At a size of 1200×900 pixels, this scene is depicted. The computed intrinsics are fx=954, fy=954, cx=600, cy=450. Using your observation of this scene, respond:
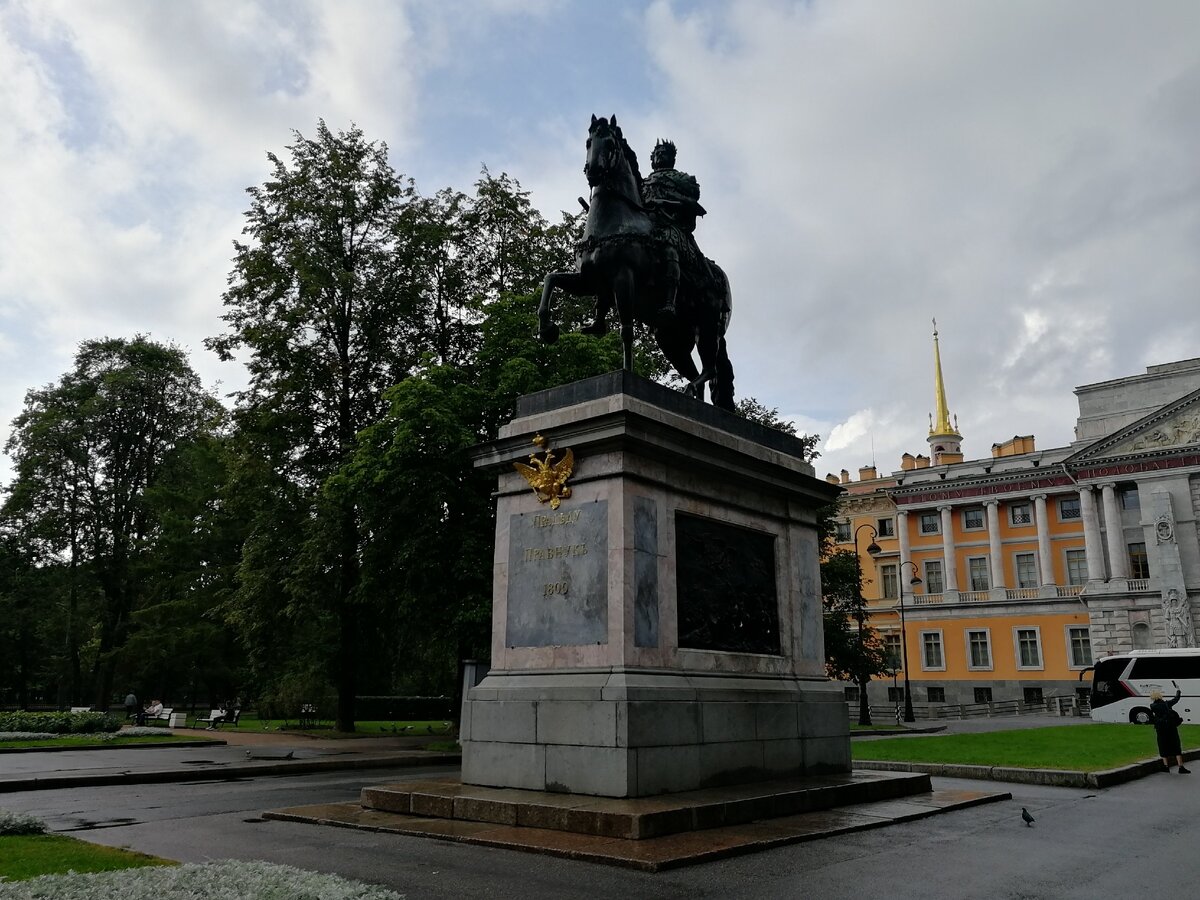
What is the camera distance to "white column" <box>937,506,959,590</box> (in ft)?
246

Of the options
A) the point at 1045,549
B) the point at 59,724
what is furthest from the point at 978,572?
the point at 59,724

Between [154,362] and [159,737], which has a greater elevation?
[154,362]

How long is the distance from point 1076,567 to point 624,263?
69123mm

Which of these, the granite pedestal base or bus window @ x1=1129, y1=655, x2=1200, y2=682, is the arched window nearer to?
bus window @ x1=1129, y1=655, x2=1200, y2=682

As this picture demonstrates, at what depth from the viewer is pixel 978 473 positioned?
75.1 m

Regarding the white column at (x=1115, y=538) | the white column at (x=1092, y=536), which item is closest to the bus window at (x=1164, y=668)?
the white column at (x=1115, y=538)

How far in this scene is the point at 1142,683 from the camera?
1540 inches

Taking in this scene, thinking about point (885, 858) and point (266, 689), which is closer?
point (885, 858)

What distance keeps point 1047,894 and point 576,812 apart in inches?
153

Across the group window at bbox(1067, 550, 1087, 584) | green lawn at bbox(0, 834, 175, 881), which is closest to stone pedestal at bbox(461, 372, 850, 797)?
green lawn at bbox(0, 834, 175, 881)

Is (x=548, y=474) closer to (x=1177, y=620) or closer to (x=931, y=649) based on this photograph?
(x=1177, y=620)

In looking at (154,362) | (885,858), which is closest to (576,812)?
(885,858)

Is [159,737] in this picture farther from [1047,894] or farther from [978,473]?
[978,473]

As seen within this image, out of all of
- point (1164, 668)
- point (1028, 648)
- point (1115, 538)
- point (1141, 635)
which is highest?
point (1115, 538)
